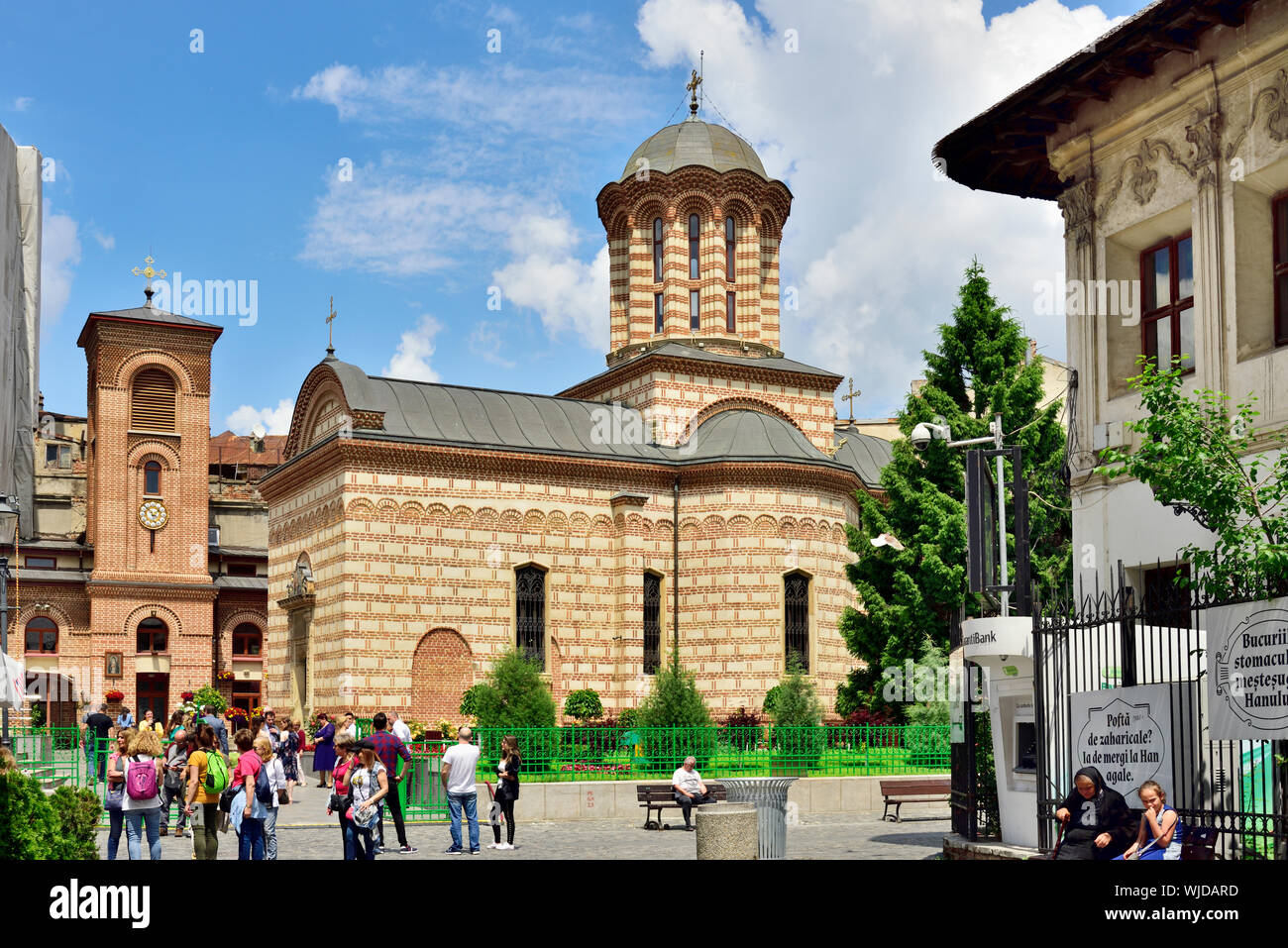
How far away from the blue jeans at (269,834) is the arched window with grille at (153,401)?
4419 cm

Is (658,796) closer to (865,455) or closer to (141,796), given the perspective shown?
(141,796)

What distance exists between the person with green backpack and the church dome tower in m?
26.1

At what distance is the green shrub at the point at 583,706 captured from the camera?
34.5m

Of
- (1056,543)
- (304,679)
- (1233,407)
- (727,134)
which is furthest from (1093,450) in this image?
(727,134)

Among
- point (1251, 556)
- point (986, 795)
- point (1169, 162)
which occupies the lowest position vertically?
point (986, 795)

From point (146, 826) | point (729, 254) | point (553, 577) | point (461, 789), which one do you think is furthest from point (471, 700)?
point (146, 826)

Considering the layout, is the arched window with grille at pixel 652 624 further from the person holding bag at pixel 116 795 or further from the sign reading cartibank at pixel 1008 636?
the sign reading cartibank at pixel 1008 636

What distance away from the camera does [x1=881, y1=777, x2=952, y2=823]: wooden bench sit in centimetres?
2319

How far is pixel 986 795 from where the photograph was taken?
1616 centimetres

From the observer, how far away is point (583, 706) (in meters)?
34.5

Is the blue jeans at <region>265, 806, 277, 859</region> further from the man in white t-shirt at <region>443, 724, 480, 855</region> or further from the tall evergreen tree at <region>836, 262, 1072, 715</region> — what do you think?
the tall evergreen tree at <region>836, 262, 1072, 715</region>

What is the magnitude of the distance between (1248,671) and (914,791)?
13628 millimetres

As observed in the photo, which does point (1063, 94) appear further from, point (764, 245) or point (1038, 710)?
point (764, 245)
